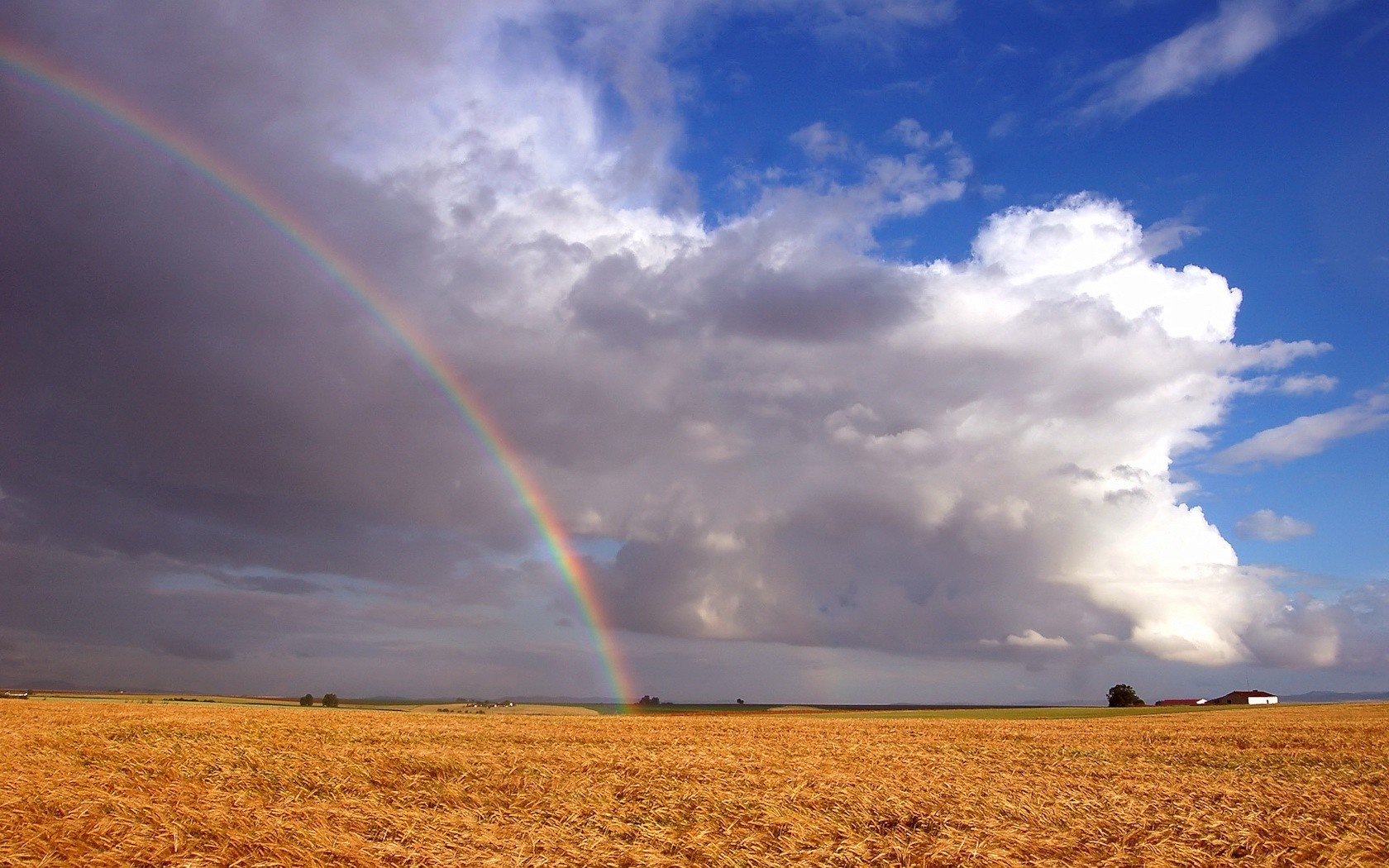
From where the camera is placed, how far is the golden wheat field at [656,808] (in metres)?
7.97

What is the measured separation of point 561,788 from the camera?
12523mm

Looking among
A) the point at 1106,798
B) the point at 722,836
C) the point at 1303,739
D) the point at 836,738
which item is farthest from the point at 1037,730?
the point at 722,836

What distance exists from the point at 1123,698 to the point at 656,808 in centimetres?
15845

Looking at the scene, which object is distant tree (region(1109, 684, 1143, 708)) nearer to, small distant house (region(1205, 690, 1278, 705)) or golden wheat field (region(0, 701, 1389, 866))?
small distant house (region(1205, 690, 1278, 705))

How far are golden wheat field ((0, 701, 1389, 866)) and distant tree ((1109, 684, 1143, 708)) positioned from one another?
455 feet

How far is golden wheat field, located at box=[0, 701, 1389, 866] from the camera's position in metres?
7.97

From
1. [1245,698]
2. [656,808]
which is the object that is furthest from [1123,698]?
[656,808]

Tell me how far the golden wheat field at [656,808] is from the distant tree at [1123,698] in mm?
138594

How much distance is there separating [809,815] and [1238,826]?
5309mm

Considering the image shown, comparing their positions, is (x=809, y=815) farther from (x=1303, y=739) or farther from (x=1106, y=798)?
(x=1303, y=739)

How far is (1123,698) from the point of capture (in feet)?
470

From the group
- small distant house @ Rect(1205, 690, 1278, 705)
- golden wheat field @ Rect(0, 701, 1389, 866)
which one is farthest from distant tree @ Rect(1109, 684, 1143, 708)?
golden wheat field @ Rect(0, 701, 1389, 866)

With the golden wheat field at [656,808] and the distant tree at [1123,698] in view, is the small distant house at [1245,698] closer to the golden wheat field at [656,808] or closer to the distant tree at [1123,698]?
the distant tree at [1123,698]

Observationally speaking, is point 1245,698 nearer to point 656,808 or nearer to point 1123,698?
point 1123,698
